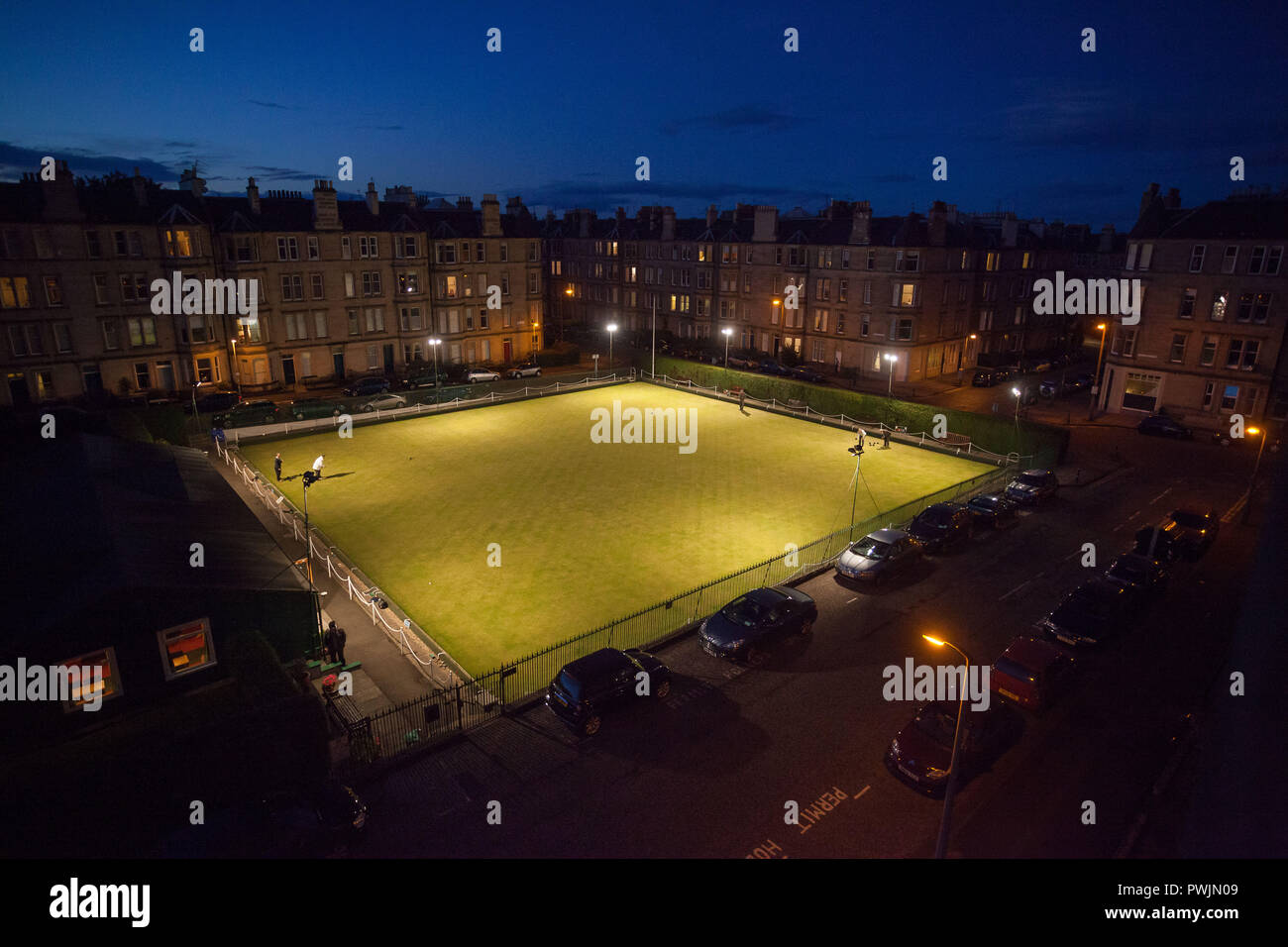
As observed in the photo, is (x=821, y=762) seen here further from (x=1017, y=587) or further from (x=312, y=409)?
(x=312, y=409)

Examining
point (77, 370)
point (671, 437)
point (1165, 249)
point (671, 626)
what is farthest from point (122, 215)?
point (1165, 249)

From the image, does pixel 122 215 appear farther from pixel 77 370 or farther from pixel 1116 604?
pixel 1116 604

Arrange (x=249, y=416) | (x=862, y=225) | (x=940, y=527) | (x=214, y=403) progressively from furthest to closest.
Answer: (x=862, y=225)
(x=214, y=403)
(x=249, y=416)
(x=940, y=527)

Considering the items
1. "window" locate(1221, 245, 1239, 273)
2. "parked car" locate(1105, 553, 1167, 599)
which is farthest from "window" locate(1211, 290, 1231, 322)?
"parked car" locate(1105, 553, 1167, 599)

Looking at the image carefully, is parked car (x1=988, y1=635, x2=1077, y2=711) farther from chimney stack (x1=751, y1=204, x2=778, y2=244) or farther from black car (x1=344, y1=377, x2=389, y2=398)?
chimney stack (x1=751, y1=204, x2=778, y2=244)

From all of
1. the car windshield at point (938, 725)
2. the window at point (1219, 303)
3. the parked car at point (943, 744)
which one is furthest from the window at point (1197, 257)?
the car windshield at point (938, 725)

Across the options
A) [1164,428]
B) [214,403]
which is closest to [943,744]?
[1164,428]
